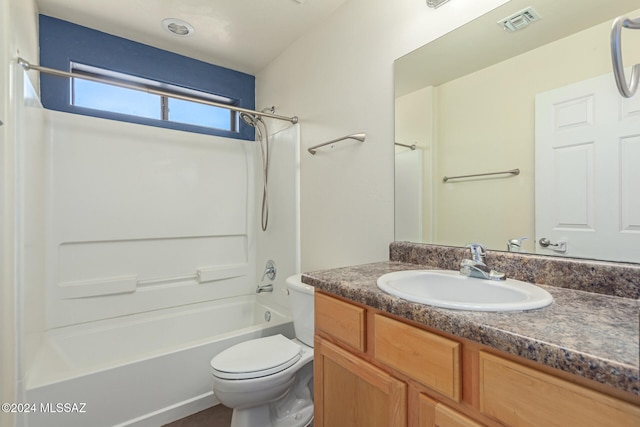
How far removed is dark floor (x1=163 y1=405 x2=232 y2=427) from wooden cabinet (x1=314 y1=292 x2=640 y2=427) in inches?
34.2

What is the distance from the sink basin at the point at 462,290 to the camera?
2.32ft

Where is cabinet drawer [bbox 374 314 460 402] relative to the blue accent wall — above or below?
below

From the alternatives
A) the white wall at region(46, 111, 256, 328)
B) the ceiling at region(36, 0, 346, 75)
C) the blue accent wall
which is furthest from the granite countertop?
the blue accent wall

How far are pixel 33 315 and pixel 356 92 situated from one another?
210 centimetres

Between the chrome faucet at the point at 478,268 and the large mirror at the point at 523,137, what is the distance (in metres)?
0.14

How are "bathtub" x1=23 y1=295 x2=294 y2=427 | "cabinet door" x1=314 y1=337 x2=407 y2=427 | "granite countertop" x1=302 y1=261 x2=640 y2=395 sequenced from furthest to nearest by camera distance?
"bathtub" x1=23 y1=295 x2=294 y2=427 < "cabinet door" x1=314 y1=337 x2=407 y2=427 < "granite countertop" x1=302 y1=261 x2=640 y2=395

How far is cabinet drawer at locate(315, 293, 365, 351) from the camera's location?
35.8 inches

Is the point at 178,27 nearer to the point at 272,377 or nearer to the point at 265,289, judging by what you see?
the point at 265,289

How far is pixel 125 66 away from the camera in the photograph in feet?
7.21

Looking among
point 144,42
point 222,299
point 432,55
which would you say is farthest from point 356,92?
point 222,299

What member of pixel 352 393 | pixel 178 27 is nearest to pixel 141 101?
pixel 178 27

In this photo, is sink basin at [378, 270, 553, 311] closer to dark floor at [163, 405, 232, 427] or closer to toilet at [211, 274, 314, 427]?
toilet at [211, 274, 314, 427]

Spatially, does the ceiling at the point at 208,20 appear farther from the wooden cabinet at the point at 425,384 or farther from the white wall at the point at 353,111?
the wooden cabinet at the point at 425,384

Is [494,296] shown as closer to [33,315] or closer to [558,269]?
[558,269]
